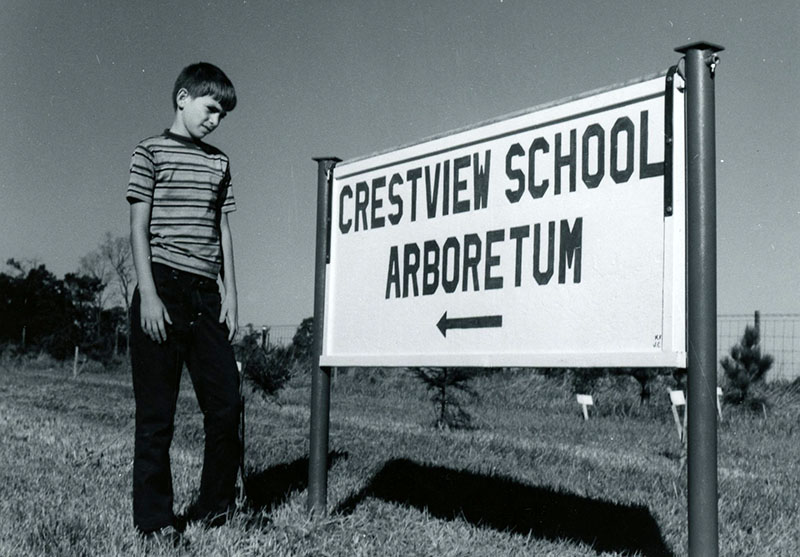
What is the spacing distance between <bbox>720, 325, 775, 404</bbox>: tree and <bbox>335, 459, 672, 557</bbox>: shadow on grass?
36.5 ft

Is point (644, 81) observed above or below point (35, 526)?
above

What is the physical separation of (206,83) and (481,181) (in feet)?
3.75

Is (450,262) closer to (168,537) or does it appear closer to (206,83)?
(206,83)

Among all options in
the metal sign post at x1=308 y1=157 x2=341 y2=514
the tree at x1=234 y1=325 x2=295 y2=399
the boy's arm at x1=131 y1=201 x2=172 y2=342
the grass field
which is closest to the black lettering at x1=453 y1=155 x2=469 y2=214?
the metal sign post at x1=308 y1=157 x2=341 y2=514

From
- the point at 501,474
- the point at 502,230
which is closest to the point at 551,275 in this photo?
the point at 502,230

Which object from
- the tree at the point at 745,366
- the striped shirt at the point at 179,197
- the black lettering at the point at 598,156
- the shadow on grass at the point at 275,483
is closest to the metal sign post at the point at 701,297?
the black lettering at the point at 598,156

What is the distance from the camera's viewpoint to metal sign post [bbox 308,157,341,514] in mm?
3961

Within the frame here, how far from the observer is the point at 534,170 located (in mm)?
3180

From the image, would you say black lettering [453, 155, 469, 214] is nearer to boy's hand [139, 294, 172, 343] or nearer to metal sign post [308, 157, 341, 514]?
metal sign post [308, 157, 341, 514]

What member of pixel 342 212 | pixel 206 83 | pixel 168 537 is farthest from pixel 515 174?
pixel 168 537

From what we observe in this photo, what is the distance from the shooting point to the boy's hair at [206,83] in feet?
11.1

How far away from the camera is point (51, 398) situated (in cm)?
1235

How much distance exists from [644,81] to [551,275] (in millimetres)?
725

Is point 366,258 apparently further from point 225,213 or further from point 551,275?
point 551,275
